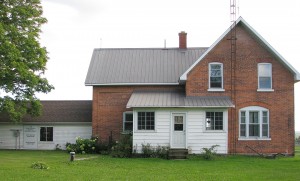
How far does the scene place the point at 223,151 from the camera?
95.9 feet

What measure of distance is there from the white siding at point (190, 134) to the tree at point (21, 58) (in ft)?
27.5

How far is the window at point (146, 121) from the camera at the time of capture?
29812 millimetres


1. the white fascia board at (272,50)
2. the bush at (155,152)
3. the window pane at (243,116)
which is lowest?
the bush at (155,152)

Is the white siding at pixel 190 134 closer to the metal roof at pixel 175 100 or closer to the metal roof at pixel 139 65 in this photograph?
the metal roof at pixel 175 100

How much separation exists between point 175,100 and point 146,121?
2300 millimetres

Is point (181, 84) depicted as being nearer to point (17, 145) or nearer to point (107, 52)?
point (107, 52)

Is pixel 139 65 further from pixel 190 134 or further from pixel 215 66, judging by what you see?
pixel 190 134

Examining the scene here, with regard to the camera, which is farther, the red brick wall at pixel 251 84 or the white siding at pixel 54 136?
the white siding at pixel 54 136

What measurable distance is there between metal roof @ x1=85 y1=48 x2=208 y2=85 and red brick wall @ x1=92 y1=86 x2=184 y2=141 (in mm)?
701

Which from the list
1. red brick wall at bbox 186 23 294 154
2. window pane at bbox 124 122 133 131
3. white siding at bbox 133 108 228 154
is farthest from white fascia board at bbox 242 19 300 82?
window pane at bbox 124 122 133 131

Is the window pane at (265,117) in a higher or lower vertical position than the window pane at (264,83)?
lower

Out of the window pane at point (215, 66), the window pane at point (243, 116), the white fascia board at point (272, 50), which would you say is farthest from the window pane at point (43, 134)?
the white fascia board at point (272, 50)

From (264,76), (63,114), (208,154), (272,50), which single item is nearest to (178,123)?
(208,154)

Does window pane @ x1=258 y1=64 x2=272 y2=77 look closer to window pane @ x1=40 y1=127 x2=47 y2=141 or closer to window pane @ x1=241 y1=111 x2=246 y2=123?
window pane @ x1=241 y1=111 x2=246 y2=123
